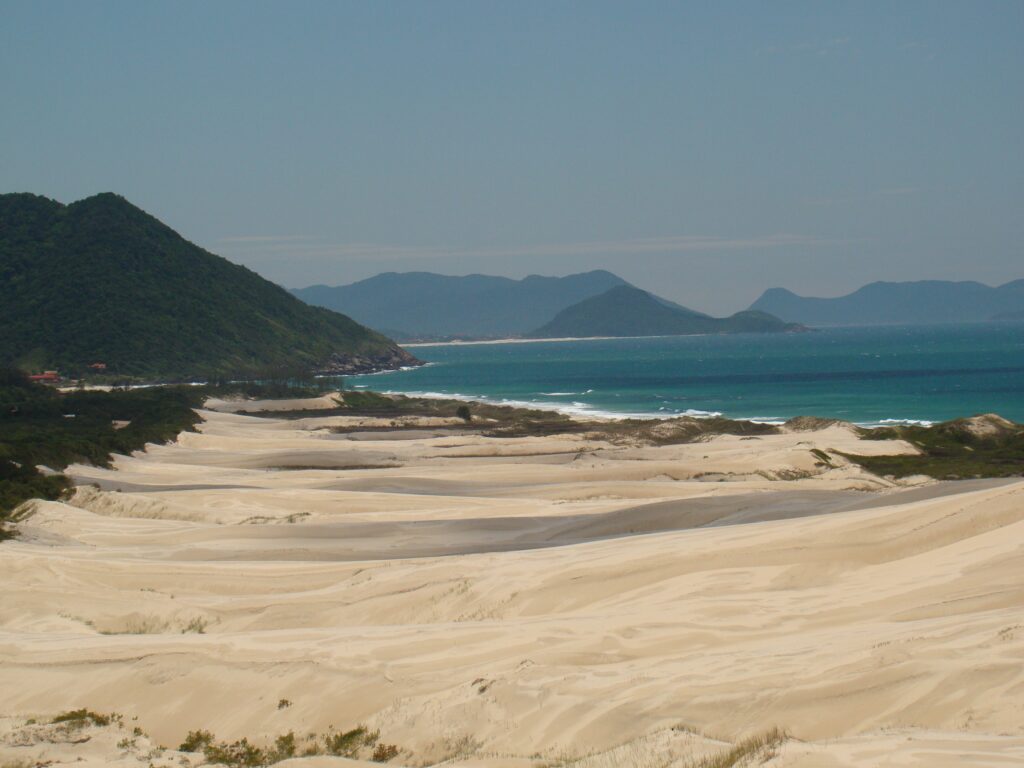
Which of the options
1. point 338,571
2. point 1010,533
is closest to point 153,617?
point 338,571

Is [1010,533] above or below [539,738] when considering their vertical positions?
above

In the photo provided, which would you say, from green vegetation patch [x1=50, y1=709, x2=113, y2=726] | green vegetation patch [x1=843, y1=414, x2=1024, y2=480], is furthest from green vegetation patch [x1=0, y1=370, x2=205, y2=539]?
green vegetation patch [x1=843, y1=414, x2=1024, y2=480]

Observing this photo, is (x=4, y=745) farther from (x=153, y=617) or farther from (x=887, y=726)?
(x=887, y=726)

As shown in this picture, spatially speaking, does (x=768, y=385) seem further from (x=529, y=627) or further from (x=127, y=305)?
(x=529, y=627)

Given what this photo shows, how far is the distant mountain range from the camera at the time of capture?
143 metres


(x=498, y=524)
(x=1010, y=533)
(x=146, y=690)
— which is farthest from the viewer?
(x=498, y=524)

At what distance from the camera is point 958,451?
4991cm

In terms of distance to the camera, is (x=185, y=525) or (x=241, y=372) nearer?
(x=185, y=525)

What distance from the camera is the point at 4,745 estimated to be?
13.2m

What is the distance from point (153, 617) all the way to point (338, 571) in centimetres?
467

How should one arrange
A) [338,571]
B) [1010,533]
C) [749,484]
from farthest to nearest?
[749,484]
[338,571]
[1010,533]

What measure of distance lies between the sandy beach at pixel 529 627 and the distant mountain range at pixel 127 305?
114 metres

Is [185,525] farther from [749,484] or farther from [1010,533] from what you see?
[1010,533]

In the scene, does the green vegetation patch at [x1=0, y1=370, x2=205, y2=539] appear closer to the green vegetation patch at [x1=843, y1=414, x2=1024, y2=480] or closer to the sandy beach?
the sandy beach
